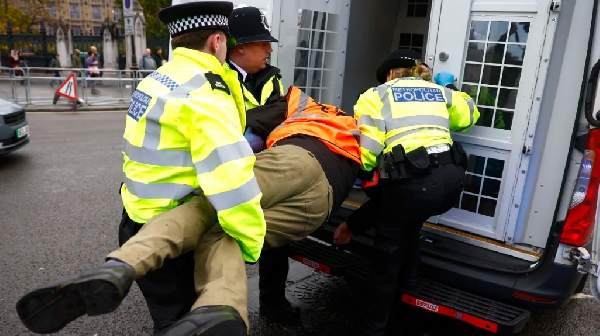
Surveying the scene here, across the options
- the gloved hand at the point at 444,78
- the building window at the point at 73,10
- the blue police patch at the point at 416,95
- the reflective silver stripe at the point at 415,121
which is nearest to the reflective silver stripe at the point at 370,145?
the reflective silver stripe at the point at 415,121

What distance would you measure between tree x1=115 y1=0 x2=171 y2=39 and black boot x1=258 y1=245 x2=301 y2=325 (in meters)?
24.4

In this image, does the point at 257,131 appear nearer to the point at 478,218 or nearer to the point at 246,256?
the point at 246,256

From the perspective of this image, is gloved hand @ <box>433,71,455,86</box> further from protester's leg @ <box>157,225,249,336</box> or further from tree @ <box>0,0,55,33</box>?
tree @ <box>0,0,55,33</box>

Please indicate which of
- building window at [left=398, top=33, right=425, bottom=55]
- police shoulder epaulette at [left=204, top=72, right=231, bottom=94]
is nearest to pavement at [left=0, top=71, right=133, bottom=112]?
building window at [left=398, top=33, right=425, bottom=55]

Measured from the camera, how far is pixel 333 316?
12.3 ft

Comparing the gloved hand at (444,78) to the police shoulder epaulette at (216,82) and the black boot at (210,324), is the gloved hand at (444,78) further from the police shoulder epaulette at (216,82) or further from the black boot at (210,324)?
the black boot at (210,324)

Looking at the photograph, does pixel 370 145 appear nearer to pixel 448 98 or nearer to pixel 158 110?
pixel 448 98

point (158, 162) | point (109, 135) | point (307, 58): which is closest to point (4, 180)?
point (109, 135)

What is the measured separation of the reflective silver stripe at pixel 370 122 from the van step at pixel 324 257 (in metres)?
0.91

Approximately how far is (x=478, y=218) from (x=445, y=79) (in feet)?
3.13

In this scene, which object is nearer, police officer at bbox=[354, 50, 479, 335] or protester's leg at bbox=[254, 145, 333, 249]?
protester's leg at bbox=[254, 145, 333, 249]

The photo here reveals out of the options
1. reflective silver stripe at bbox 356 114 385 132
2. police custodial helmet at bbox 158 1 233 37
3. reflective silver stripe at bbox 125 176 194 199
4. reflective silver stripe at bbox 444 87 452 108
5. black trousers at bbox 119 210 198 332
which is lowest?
black trousers at bbox 119 210 198 332

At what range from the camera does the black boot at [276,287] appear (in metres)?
3.58

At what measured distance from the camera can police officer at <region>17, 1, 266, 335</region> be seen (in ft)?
6.21
